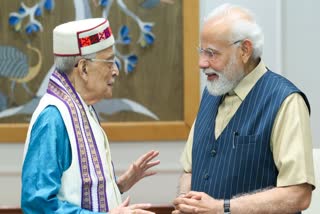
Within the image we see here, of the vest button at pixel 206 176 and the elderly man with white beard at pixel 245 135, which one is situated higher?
the elderly man with white beard at pixel 245 135

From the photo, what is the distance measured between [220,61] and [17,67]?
2.01 m

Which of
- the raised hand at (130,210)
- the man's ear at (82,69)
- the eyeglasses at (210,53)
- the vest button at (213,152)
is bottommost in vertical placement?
the raised hand at (130,210)

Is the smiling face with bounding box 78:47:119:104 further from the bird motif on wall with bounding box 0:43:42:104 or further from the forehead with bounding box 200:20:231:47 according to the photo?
the bird motif on wall with bounding box 0:43:42:104

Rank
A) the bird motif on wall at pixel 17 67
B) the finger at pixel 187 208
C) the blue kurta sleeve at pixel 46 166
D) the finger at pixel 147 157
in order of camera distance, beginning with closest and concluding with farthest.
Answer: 1. the blue kurta sleeve at pixel 46 166
2. the finger at pixel 187 208
3. the finger at pixel 147 157
4. the bird motif on wall at pixel 17 67

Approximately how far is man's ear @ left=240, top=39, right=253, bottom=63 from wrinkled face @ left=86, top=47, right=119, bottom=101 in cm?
51

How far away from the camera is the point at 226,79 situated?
2.61m

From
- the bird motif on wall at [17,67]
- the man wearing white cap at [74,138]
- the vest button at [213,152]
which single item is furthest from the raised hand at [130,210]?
the bird motif on wall at [17,67]

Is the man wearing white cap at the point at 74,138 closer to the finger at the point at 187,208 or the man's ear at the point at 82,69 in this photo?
the man's ear at the point at 82,69

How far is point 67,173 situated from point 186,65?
1933 mm

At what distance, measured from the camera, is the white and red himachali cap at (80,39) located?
255 centimetres

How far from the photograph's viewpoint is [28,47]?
166 inches

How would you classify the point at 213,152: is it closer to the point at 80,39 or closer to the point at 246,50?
the point at 246,50

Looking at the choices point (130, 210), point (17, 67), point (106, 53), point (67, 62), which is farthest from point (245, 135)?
point (17, 67)

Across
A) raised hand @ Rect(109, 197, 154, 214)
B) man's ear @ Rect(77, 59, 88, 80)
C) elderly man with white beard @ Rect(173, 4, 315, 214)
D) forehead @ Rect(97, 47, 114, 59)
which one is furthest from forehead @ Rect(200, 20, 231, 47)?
raised hand @ Rect(109, 197, 154, 214)
